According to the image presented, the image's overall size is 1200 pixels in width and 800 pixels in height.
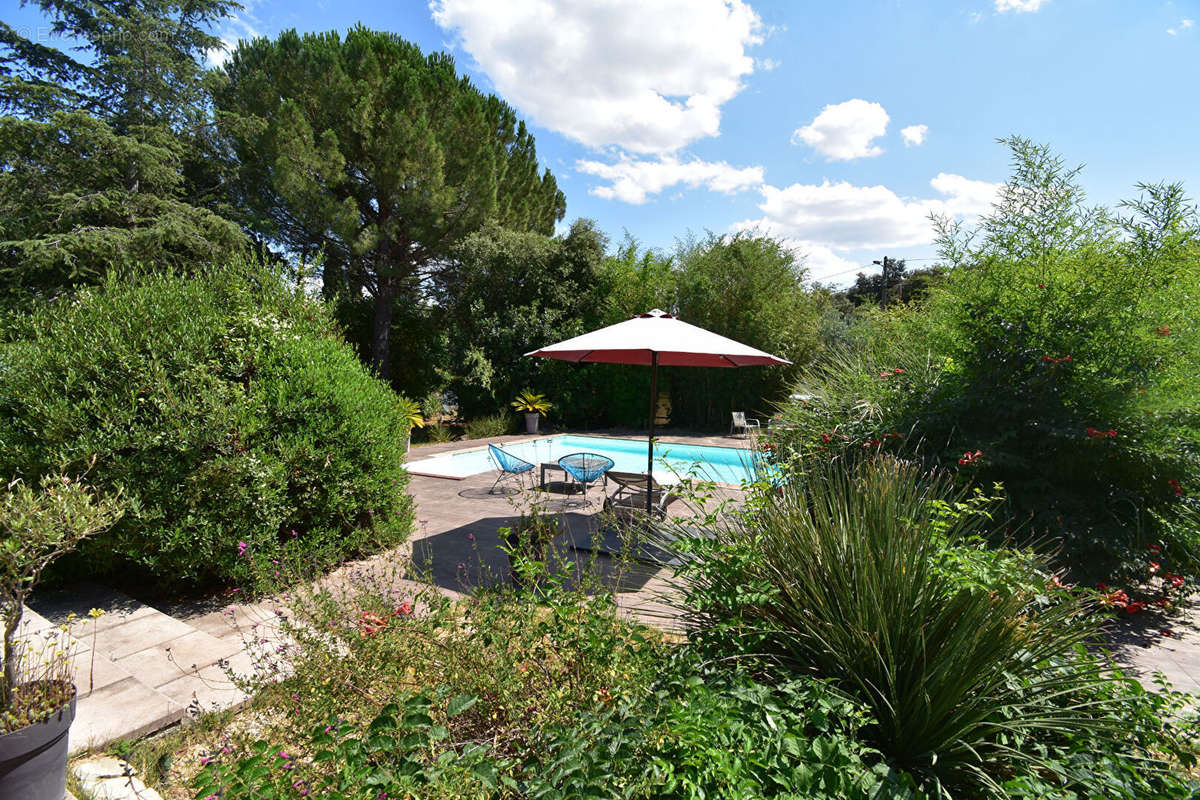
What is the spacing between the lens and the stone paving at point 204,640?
248 centimetres

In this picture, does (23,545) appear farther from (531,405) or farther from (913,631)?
(531,405)

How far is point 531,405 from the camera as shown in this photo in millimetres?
14281

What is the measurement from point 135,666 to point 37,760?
3.89 ft

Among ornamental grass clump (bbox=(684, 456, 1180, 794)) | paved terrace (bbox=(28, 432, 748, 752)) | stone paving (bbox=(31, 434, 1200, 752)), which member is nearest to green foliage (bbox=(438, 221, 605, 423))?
paved terrace (bbox=(28, 432, 748, 752))

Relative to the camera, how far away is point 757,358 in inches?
203

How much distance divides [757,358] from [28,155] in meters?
17.6

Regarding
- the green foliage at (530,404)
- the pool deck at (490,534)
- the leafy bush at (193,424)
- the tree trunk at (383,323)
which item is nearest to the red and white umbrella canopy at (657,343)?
the pool deck at (490,534)

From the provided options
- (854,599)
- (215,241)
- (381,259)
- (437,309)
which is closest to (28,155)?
(215,241)

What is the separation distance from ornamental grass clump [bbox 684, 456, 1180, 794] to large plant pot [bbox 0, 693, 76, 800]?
2364 millimetres

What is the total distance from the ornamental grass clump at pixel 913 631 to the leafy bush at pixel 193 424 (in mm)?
2890

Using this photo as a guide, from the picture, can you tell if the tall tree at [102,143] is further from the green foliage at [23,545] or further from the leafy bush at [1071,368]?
the leafy bush at [1071,368]

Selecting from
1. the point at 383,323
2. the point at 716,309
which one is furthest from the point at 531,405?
the point at 716,309

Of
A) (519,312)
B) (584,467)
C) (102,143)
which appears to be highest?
(102,143)

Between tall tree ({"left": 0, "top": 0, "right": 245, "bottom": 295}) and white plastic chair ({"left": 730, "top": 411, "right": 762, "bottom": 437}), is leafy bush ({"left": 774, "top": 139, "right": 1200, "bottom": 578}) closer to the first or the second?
white plastic chair ({"left": 730, "top": 411, "right": 762, "bottom": 437})
